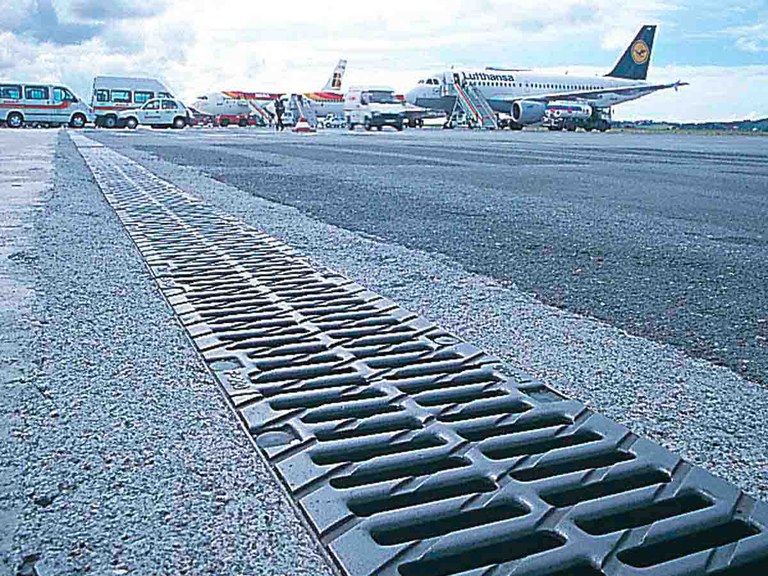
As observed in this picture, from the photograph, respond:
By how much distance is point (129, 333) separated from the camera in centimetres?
254

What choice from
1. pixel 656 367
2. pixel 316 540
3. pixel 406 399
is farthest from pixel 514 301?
pixel 316 540

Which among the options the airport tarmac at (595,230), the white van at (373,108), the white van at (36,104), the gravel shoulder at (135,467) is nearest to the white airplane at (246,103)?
the white van at (373,108)

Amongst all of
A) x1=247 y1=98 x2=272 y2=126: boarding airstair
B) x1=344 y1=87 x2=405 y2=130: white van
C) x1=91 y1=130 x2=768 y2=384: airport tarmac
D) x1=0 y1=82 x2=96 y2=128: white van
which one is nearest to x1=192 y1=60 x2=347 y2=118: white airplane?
x1=247 y1=98 x2=272 y2=126: boarding airstair

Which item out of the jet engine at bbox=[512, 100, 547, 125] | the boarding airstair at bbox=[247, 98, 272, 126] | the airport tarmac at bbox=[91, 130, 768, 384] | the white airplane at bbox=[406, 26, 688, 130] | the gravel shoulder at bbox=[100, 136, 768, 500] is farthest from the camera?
the boarding airstair at bbox=[247, 98, 272, 126]

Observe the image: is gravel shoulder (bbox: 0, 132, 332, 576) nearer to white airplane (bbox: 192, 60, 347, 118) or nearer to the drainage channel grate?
the drainage channel grate

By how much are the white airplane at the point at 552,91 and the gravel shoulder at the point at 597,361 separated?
44.9m

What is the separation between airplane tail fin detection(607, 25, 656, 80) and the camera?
61.6 metres

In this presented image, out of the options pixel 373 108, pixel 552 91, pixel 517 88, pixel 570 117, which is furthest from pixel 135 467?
pixel 552 91

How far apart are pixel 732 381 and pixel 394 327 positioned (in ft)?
3.36

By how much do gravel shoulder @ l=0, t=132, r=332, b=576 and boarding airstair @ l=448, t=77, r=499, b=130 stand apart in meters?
48.1

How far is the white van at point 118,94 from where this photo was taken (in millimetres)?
45250

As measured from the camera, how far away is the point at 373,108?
47.2 meters

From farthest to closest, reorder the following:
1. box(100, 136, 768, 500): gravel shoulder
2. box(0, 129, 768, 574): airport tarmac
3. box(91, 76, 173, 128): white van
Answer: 1. box(91, 76, 173, 128): white van
2. box(100, 136, 768, 500): gravel shoulder
3. box(0, 129, 768, 574): airport tarmac

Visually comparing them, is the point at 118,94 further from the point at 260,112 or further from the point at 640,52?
the point at 640,52
